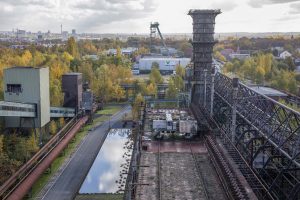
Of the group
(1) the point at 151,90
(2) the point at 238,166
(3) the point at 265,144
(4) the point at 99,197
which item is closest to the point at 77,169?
(4) the point at 99,197

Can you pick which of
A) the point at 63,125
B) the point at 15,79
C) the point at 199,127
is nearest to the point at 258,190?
the point at 199,127

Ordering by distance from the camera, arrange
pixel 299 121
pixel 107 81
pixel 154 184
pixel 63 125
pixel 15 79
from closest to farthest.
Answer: pixel 299 121, pixel 154 184, pixel 15 79, pixel 63 125, pixel 107 81

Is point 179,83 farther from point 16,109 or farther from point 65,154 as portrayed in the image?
point 16,109

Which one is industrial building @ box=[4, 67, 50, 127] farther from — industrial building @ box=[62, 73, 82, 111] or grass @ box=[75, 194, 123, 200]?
industrial building @ box=[62, 73, 82, 111]

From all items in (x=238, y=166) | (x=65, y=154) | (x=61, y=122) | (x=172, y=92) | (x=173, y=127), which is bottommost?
(x=65, y=154)

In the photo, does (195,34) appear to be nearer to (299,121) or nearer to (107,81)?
(107,81)
